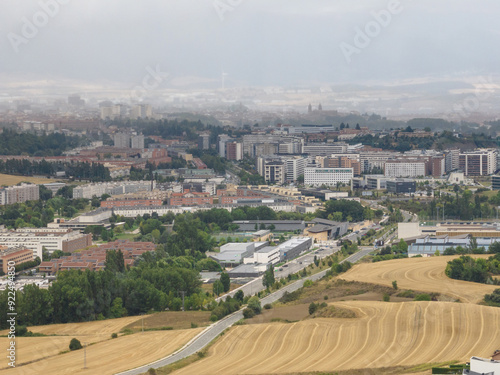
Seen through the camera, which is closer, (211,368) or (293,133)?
(211,368)

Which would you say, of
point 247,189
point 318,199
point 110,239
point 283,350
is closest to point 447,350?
point 283,350

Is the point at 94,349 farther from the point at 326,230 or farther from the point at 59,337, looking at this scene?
the point at 326,230

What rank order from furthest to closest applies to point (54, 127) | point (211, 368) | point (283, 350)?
point (54, 127), point (283, 350), point (211, 368)

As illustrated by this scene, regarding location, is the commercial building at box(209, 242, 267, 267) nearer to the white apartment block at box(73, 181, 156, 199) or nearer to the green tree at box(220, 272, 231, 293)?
the green tree at box(220, 272, 231, 293)


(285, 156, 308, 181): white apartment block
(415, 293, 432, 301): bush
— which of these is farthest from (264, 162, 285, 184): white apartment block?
(415, 293, 432, 301): bush

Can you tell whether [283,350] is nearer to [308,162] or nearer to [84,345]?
[84,345]

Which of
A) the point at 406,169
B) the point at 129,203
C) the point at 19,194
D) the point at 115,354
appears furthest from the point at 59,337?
the point at 406,169
